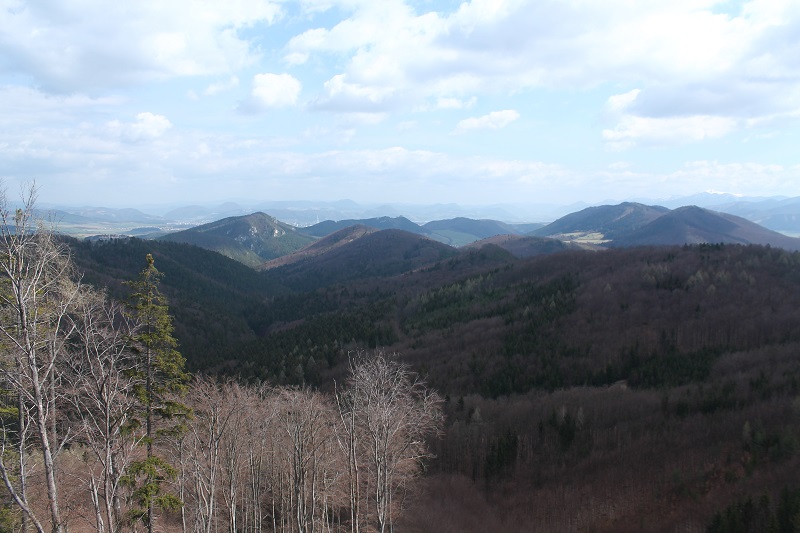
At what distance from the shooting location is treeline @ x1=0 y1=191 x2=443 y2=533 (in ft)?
52.1

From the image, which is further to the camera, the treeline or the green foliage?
the green foliage

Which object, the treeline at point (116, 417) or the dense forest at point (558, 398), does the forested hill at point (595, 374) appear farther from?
the treeline at point (116, 417)

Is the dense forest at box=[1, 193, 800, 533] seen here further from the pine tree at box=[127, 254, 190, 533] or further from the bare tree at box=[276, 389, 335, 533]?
the pine tree at box=[127, 254, 190, 533]

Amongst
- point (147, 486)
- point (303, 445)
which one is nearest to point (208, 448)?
point (303, 445)

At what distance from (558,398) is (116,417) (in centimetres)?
7112

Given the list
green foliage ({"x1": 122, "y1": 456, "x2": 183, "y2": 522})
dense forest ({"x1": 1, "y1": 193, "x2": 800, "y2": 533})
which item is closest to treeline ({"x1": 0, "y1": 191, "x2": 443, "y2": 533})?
green foliage ({"x1": 122, "y1": 456, "x2": 183, "y2": 522})

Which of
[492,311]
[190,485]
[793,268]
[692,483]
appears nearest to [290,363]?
[492,311]

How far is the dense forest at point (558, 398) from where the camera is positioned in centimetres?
4072

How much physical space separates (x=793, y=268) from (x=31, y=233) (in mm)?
135796

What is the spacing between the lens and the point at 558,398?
258 ft

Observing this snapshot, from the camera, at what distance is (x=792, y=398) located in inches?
2424

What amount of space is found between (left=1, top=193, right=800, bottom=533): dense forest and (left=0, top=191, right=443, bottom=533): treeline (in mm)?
990

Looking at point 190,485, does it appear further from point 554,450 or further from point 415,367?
point 415,367

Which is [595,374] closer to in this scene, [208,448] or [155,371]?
[208,448]
